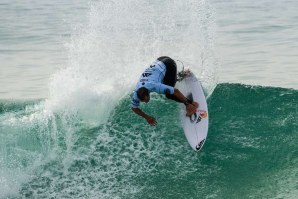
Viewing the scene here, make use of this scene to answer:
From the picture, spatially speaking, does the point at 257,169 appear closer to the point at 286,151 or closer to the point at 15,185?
the point at 286,151

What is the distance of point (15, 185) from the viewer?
1055 centimetres

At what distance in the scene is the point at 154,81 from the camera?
1004 centimetres

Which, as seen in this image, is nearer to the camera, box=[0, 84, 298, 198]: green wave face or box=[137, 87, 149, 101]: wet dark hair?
box=[137, 87, 149, 101]: wet dark hair

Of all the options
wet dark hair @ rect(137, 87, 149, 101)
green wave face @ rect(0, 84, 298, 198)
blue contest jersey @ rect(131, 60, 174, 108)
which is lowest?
green wave face @ rect(0, 84, 298, 198)

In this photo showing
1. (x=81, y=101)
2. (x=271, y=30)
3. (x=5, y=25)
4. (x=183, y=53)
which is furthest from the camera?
(x=5, y=25)

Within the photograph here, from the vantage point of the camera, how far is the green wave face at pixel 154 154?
10219mm

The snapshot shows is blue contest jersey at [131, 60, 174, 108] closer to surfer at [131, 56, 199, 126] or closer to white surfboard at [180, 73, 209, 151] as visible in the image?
surfer at [131, 56, 199, 126]

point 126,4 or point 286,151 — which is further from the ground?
point 126,4

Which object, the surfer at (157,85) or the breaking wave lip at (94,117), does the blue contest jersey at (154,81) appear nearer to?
the surfer at (157,85)

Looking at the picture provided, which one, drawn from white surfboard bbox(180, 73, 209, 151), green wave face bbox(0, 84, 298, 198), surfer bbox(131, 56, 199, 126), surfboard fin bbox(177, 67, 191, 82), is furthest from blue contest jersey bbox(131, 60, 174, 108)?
green wave face bbox(0, 84, 298, 198)

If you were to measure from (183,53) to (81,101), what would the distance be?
3.03 meters

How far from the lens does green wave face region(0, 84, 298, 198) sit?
1022cm

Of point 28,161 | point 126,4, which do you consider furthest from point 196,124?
point 126,4

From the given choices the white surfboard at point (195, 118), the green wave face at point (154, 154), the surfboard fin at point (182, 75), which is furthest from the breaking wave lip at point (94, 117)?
the surfboard fin at point (182, 75)
